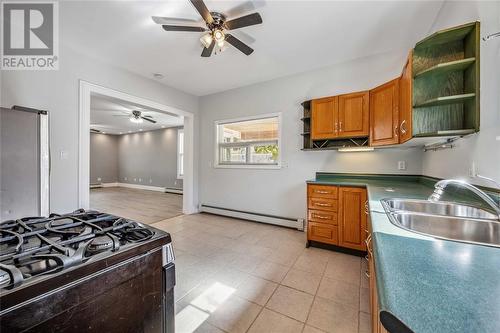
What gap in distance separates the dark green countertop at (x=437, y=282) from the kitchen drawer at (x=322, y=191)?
177 centimetres

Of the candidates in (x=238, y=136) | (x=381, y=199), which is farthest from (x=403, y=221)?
(x=238, y=136)

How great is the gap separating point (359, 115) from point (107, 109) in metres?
6.10

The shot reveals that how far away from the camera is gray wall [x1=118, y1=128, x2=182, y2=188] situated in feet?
26.3

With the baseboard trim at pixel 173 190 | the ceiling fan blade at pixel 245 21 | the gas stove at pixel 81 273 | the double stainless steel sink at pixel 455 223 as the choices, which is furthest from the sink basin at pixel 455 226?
the baseboard trim at pixel 173 190

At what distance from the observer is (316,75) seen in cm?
334

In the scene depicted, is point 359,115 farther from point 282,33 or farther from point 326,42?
point 282,33

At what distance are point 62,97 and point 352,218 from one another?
404 centimetres

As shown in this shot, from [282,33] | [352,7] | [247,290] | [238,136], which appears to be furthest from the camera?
[238,136]

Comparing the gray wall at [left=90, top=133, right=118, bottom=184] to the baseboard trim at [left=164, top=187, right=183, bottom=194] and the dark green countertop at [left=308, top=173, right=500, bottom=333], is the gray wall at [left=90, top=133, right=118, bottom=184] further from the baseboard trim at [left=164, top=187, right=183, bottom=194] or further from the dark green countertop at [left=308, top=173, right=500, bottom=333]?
the dark green countertop at [left=308, top=173, right=500, bottom=333]

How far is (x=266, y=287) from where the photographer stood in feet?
6.31

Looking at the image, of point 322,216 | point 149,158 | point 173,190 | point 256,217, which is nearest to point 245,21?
point 322,216

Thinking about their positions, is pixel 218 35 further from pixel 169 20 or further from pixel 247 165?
pixel 247 165

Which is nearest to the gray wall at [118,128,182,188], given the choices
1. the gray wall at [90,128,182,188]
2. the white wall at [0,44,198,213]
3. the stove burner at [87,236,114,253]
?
the gray wall at [90,128,182,188]

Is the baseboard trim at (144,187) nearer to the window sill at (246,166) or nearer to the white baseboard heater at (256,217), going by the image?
the white baseboard heater at (256,217)
